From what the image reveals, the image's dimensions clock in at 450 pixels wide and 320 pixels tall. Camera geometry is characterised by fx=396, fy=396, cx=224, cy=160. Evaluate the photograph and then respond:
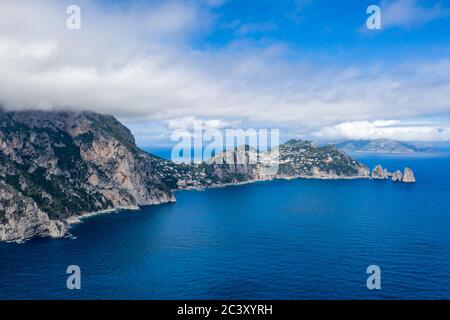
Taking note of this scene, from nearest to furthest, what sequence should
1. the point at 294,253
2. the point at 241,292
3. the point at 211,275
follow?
the point at 241,292
the point at 211,275
the point at 294,253

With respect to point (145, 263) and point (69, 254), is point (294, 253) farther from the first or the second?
point (69, 254)

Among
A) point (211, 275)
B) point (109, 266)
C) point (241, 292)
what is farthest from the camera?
point (109, 266)

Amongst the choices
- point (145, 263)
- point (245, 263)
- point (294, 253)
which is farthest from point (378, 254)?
point (145, 263)
